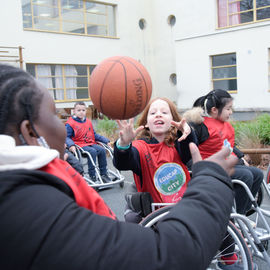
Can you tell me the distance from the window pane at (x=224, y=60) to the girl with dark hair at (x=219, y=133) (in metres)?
12.9

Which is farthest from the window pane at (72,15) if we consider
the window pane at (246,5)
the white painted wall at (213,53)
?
the window pane at (246,5)

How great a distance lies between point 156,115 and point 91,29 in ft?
50.2

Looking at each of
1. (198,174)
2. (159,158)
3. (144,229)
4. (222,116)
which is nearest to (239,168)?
(222,116)

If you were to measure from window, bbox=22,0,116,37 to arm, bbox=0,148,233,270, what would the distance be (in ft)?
49.6

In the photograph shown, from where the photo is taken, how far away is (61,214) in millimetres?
789

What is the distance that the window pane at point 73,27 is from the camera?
16.2m

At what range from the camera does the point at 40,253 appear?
751 mm

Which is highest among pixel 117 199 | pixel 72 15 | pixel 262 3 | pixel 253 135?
pixel 72 15

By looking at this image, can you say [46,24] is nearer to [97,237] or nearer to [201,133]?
[201,133]

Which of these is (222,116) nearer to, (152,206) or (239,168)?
(239,168)

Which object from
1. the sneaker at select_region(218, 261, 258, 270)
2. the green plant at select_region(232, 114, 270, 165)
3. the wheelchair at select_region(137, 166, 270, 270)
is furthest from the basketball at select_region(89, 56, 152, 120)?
the green plant at select_region(232, 114, 270, 165)

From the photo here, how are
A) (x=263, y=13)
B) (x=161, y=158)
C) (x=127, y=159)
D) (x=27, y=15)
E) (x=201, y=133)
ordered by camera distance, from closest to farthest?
(x=127, y=159) → (x=161, y=158) → (x=201, y=133) → (x=27, y=15) → (x=263, y=13)

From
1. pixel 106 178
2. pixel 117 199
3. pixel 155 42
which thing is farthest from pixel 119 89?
pixel 155 42

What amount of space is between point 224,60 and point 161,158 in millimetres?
14610
